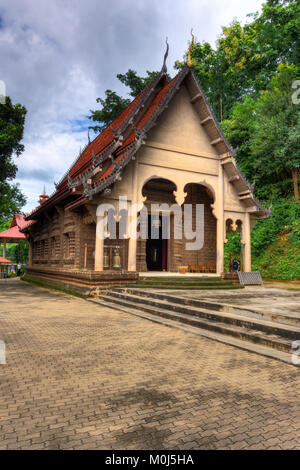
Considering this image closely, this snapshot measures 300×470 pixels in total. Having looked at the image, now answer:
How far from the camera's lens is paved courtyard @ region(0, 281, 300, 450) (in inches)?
94.3

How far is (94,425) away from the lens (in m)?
2.58

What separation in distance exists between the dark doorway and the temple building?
0.06 metres

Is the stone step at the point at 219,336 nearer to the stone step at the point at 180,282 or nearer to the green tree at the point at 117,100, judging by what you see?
→ the stone step at the point at 180,282

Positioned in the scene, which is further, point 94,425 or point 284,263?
point 284,263

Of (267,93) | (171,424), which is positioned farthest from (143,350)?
(267,93)

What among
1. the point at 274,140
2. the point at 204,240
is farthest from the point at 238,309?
the point at 274,140

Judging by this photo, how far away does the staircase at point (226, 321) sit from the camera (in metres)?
4.86

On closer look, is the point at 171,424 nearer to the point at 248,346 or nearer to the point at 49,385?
the point at 49,385

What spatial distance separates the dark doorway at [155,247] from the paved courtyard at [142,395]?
11824 millimetres

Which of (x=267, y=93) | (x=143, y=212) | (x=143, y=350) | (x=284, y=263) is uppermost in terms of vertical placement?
(x=267, y=93)

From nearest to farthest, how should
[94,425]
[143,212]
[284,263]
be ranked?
[94,425] → [143,212] → [284,263]

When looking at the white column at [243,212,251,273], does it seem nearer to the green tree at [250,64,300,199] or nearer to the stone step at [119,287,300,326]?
the green tree at [250,64,300,199]

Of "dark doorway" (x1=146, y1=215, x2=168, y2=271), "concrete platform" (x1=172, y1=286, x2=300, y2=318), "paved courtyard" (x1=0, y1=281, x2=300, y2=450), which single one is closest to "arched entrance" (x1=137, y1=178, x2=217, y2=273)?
"dark doorway" (x1=146, y1=215, x2=168, y2=271)
